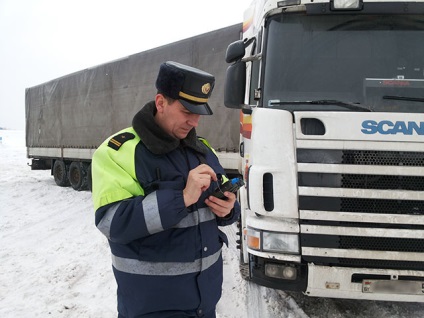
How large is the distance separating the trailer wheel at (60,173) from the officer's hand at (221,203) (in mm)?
11144

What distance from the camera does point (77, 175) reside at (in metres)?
10.8

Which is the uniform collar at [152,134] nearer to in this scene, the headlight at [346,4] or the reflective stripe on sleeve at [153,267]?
the reflective stripe on sleeve at [153,267]

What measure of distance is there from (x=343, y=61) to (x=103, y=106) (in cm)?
784

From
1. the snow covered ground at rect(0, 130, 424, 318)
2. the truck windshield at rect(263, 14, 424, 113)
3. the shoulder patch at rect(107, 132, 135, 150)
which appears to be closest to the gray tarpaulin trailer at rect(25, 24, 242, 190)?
the snow covered ground at rect(0, 130, 424, 318)

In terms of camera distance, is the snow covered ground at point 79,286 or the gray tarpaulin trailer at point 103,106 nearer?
the snow covered ground at point 79,286

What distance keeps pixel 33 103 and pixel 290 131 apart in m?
13.4

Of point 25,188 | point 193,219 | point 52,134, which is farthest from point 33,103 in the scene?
point 193,219

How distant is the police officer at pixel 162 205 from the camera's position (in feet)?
4.42

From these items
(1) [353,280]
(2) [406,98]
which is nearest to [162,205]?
(1) [353,280]

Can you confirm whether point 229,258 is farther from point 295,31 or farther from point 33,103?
point 33,103

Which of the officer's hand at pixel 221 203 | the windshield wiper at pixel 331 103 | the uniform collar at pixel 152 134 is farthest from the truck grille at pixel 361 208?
the uniform collar at pixel 152 134

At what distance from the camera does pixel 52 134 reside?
38.8 ft

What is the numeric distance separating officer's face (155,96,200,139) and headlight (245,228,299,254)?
1.42m

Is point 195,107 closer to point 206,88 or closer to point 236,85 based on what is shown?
point 206,88
